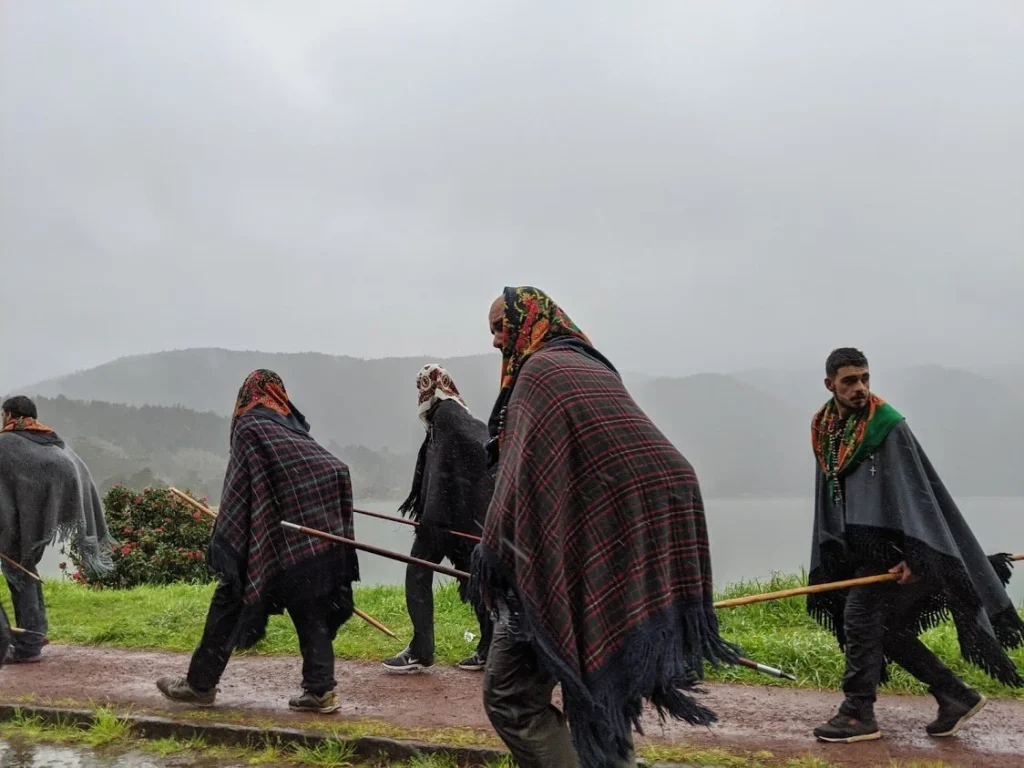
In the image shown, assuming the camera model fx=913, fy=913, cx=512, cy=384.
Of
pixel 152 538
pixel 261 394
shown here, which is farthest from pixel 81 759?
pixel 152 538

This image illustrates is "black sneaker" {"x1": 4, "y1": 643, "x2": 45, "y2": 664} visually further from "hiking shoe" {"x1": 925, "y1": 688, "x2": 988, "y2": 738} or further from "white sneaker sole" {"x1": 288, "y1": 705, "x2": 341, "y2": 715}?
"hiking shoe" {"x1": 925, "y1": 688, "x2": 988, "y2": 738}

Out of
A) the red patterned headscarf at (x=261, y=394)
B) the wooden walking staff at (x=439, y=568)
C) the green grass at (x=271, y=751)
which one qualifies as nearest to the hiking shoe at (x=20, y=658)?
the green grass at (x=271, y=751)

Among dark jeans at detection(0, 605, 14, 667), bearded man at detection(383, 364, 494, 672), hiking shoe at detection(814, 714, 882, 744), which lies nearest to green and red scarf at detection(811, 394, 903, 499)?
hiking shoe at detection(814, 714, 882, 744)

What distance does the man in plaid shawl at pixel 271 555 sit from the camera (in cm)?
511

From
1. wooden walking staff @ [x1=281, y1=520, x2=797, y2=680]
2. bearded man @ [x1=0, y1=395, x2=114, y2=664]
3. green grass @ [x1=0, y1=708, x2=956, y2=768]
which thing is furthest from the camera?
bearded man @ [x1=0, y1=395, x2=114, y2=664]

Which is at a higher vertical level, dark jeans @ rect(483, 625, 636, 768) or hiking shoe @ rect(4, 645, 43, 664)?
dark jeans @ rect(483, 625, 636, 768)

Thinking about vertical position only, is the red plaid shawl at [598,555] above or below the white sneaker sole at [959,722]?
above

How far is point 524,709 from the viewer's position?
3062 millimetres

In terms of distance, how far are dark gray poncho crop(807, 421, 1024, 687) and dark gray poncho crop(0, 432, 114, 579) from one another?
19.9 feet

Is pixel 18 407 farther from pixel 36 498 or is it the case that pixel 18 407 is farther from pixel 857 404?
pixel 857 404

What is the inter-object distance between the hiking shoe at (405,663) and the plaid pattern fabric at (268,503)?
4.62 feet

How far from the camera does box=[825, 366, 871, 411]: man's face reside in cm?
467

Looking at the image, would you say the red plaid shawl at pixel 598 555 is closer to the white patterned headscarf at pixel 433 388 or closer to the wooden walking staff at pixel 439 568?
the wooden walking staff at pixel 439 568

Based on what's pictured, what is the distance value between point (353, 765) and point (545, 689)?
5.75 feet
